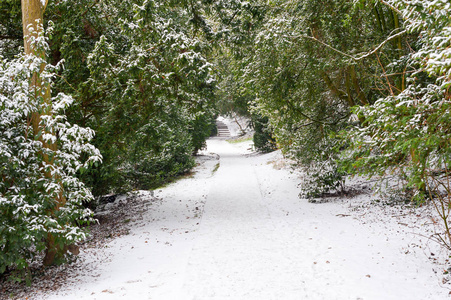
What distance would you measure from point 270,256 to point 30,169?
164 inches

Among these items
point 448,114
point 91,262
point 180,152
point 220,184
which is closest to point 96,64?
point 91,262

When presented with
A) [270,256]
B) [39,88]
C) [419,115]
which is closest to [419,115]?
[419,115]

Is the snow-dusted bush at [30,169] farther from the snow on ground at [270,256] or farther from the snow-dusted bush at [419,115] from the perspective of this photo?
the snow-dusted bush at [419,115]

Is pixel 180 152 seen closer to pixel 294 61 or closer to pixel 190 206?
pixel 190 206

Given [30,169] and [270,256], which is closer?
[30,169]

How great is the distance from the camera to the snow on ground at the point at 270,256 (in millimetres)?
4492

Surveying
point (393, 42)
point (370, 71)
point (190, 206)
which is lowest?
point (190, 206)

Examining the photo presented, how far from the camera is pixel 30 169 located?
4.94m

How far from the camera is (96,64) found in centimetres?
670

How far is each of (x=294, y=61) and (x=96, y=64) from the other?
188 inches

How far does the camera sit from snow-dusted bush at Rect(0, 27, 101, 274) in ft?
14.7

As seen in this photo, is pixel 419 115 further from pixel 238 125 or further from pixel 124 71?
pixel 238 125

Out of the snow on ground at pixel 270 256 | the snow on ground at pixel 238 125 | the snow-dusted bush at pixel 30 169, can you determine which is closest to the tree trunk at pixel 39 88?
the snow-dusted bush at pixel 30 169

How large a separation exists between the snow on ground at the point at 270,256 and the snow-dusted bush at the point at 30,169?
3.06 ft
